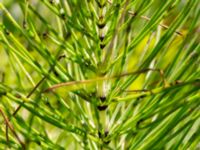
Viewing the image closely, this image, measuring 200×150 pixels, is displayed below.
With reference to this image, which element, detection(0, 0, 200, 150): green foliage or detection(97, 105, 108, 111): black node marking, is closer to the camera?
detection(0, 0, 200, 150): green foliage

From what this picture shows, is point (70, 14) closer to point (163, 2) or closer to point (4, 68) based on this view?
point (163, 2)

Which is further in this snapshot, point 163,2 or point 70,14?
point 70,14

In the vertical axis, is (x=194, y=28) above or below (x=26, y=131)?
above

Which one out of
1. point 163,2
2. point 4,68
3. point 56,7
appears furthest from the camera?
point 4,68

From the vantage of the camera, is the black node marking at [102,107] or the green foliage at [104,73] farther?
the black node marking at [102,107]

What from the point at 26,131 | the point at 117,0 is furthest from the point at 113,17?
the point at 26,131

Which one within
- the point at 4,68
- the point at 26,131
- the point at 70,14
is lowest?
the point at 26,131

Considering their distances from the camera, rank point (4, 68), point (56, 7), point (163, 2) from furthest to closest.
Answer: point (4, 68)
point (56, 7)
point (163, 2)

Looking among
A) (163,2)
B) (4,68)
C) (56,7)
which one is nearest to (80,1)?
(56,7)

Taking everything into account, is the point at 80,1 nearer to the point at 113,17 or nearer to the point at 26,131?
the point at 113,17
